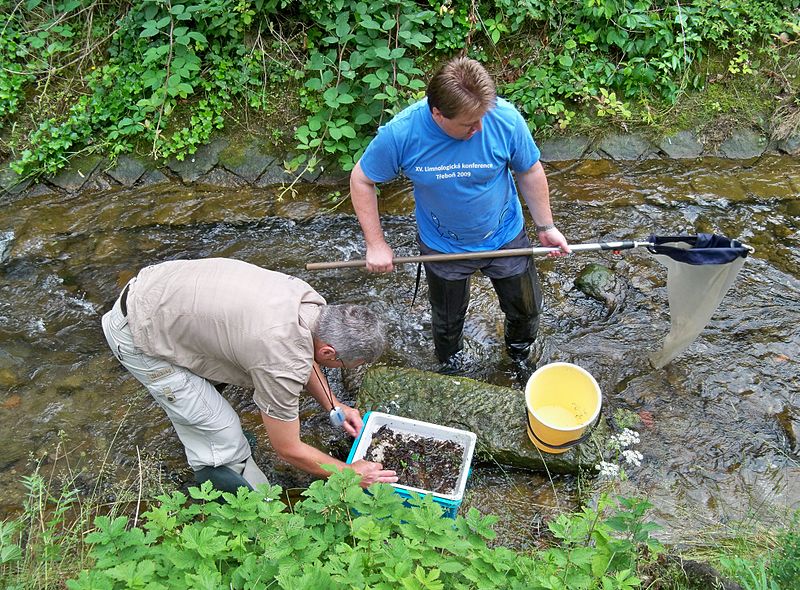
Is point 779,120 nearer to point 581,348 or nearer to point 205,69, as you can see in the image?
point 581,348

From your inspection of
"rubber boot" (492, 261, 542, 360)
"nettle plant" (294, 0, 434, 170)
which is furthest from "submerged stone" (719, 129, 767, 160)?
"rubber boot" (492, 261, 542, 360)

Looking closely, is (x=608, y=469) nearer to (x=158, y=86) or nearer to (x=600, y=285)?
(x=600, y=285)

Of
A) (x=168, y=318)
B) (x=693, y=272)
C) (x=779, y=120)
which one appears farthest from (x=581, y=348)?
(x=779, y=120)

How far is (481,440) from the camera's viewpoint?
Result: 337 cm

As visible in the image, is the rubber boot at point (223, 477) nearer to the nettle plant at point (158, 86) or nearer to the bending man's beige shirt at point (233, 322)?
the bending man's beige shirt at point (233, 322)

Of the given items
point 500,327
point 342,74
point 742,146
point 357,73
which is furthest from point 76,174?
point 742,146

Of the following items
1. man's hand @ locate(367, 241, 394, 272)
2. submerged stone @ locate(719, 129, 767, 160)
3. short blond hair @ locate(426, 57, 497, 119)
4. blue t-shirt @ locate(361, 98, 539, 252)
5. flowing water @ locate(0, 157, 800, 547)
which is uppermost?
short blond hair @ locate(426, 57, 497, 119)

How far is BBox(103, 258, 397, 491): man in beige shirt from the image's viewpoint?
2432 millimetres

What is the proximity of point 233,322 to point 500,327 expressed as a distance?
236cm

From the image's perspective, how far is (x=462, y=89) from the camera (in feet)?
8.30

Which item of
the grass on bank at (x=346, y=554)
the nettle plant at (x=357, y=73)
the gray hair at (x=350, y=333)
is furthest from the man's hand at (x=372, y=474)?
the nettle plant at (x=357, y=73)

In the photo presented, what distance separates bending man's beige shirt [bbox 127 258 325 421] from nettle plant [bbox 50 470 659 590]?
17.0 inches

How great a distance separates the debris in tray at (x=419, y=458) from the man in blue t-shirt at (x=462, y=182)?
83 cm

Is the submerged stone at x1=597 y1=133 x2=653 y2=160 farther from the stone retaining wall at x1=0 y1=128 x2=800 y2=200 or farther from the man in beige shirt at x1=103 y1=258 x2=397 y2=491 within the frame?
the man in beige shirt at x1=103 y1=258 x2=397 y2=491
